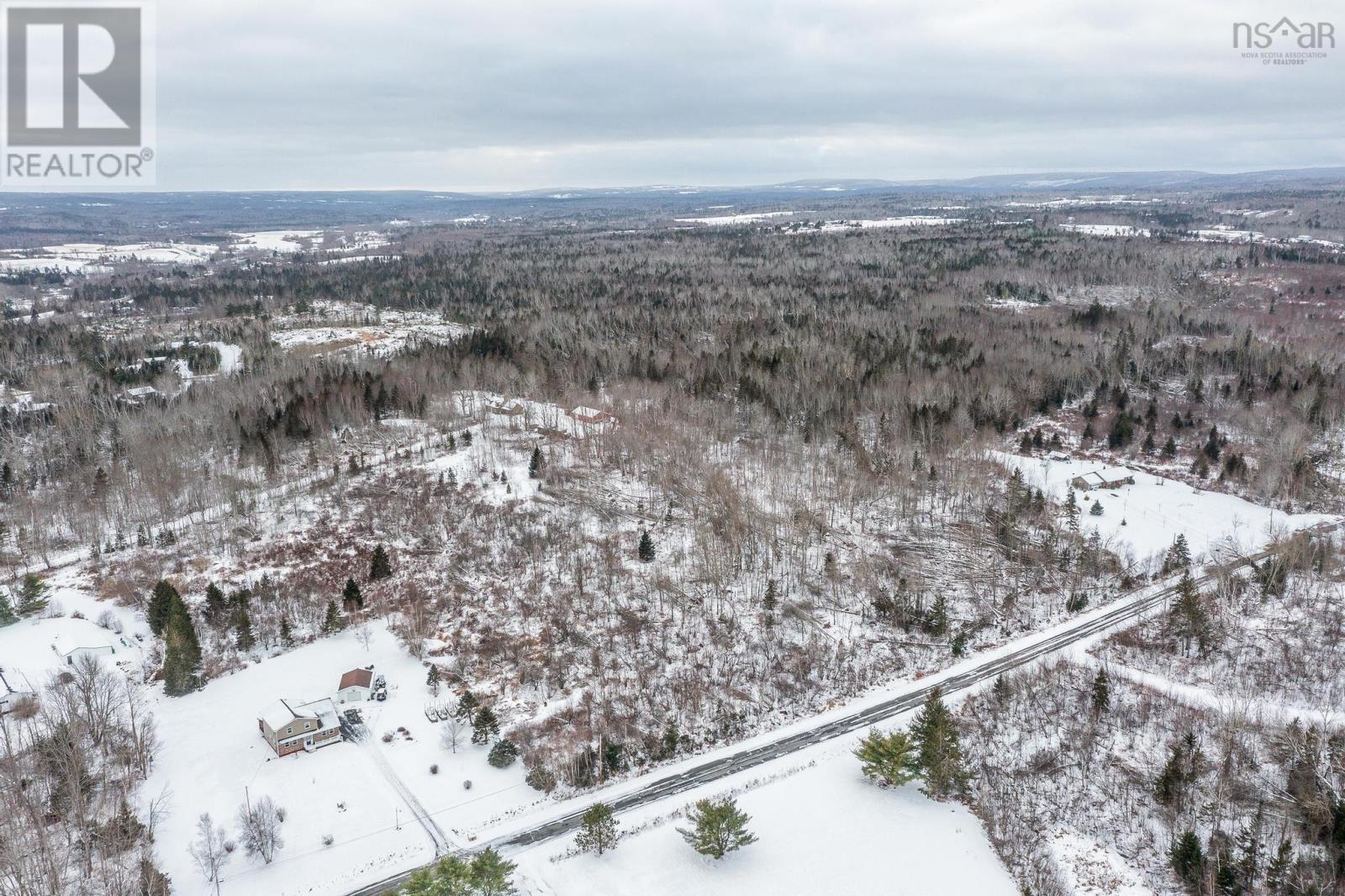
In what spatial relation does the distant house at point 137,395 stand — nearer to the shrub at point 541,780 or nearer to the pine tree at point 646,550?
the pine tree at point 646,550

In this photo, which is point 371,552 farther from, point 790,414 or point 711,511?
point 790,414

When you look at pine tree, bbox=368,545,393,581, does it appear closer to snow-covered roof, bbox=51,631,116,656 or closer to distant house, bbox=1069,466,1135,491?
snow-covered roof, bbox=51,631,116,656

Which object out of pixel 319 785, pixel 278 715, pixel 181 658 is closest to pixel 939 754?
pixel 319 785

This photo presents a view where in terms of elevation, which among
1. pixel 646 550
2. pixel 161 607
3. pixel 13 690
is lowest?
pixel 13 690

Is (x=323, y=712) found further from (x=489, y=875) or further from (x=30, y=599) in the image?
(x=30, y=599)

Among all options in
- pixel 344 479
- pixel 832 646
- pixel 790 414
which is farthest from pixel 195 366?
pixel 832 646
